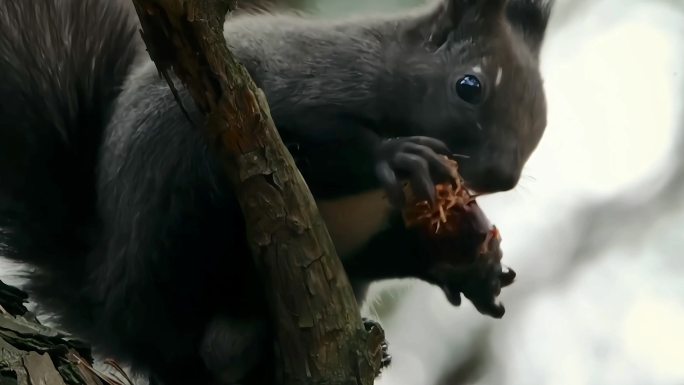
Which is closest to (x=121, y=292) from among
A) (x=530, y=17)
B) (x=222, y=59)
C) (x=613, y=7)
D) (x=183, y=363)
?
(x=183, y=363)

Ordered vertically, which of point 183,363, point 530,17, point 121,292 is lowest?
point 183,363

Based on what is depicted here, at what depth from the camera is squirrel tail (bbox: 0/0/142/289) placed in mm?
1328

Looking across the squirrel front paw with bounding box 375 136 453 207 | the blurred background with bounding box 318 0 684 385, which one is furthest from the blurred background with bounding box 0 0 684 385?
the squirrel front paw with bounding box 375 136 453 207

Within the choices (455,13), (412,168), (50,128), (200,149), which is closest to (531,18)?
(455,13)

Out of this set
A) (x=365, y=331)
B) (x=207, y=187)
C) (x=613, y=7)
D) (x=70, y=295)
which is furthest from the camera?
(x=613, y=7)

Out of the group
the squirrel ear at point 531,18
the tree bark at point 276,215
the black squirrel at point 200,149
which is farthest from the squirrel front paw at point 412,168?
the squirrel ear at point 531,18

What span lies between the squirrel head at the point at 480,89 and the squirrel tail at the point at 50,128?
0.48 meters

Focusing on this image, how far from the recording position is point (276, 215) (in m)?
1.05

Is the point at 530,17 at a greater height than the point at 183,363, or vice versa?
the point at 530,17

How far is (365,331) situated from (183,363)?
324mm

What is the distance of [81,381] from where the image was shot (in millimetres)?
1085

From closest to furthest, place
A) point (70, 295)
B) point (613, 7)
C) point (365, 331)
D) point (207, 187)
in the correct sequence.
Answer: point (365, 331) < point (207, 187) < point (70, 295) < point (613, 7)

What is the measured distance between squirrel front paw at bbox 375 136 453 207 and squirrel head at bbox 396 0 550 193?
0.43ft

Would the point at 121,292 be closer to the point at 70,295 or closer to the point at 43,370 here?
the point at 70,295
